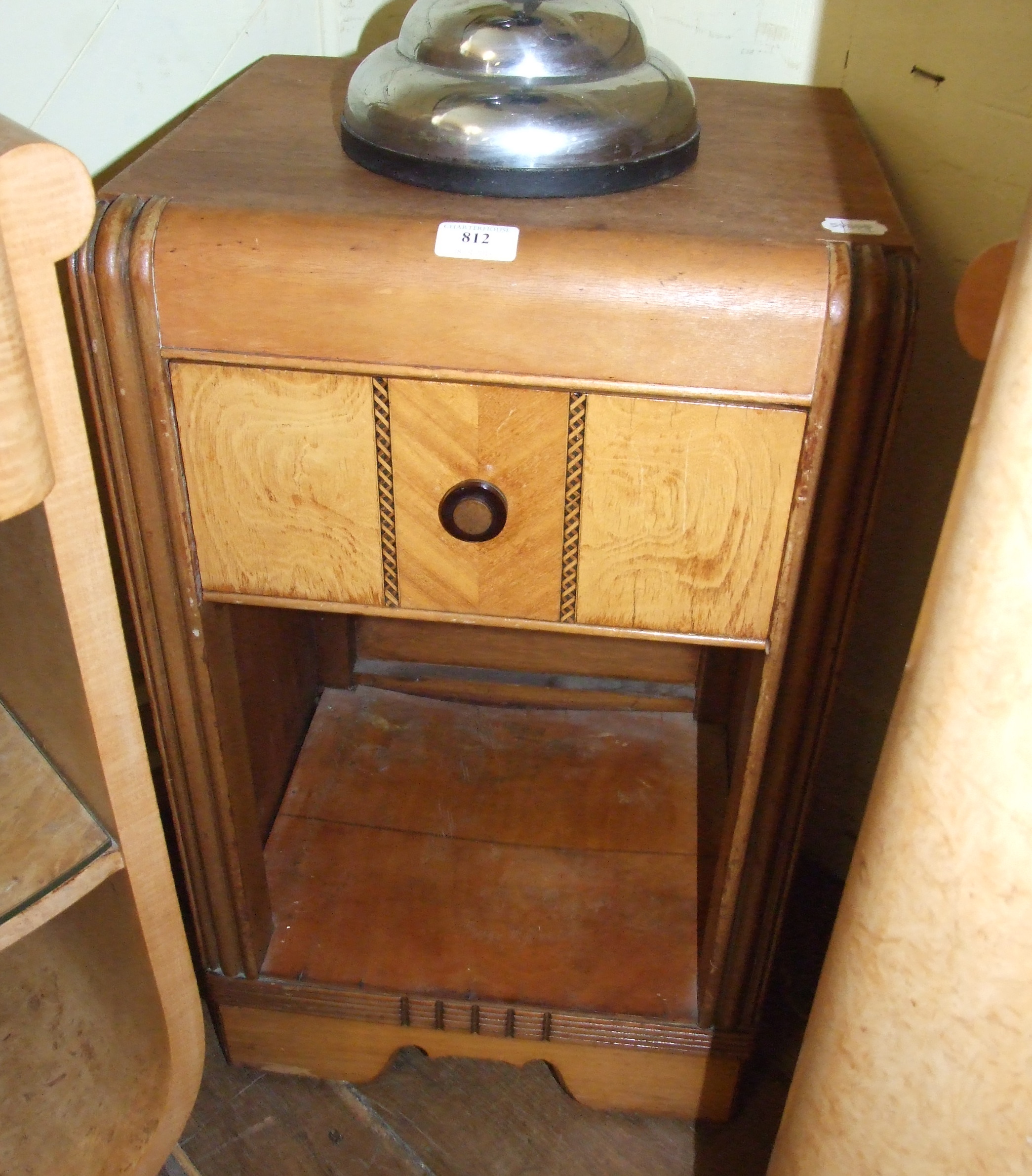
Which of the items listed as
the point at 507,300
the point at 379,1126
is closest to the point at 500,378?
the point at 507,300

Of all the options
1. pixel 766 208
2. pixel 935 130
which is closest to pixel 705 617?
pixel 766 208

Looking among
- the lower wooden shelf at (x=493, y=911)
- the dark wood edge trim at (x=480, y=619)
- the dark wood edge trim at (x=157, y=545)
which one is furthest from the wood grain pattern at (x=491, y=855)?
the dark wood edge trim at (x=480, y=619)

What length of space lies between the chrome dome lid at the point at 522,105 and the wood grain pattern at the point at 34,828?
0.48 m

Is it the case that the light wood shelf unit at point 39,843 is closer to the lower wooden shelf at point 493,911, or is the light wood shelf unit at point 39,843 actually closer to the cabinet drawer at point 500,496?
the cabinet drawer at point 500,496

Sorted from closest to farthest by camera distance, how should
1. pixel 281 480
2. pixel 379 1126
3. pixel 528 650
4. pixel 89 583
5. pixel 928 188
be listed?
1. pixel 89 583
2. pixel 281 480
3. pixel 928 188
4. pixel 379 1126
5. pixel 528 650

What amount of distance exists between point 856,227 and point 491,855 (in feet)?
2.36

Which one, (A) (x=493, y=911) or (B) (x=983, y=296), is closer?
(B) (x=983, y=296)

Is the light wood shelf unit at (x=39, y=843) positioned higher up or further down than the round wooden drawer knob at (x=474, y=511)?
further down

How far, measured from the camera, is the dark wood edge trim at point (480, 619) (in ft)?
2.43

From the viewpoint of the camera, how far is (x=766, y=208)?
0.71m

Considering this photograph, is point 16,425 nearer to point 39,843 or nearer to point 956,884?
point 39,843

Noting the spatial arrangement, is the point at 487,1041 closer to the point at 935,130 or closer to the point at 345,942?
the point at 345,942

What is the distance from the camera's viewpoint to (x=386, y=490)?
713 millimetres

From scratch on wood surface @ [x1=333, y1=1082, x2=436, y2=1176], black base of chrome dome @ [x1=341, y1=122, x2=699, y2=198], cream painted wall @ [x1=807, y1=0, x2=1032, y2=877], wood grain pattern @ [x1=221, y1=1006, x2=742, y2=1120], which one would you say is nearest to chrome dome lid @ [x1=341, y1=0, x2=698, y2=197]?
black base of chrome dome @ [x1=341, y1=122, x2=699, y2=198]
